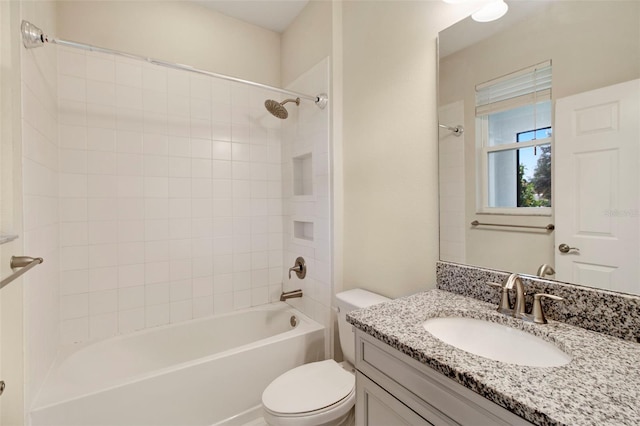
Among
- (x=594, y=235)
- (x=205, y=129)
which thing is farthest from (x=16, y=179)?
(x=594, y=235)

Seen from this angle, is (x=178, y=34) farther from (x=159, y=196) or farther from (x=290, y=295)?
(x=290, y=295)

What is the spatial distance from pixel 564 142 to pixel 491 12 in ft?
1.95

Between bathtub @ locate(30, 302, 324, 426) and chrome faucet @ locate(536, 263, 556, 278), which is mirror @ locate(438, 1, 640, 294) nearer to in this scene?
chrome faucet @ locate(536, 263, 556, 278)

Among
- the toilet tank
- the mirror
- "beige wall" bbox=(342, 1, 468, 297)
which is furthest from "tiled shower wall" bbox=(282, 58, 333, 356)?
the mirror

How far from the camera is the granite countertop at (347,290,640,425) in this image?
507 millimetres

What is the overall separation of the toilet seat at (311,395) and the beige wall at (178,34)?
2.26 meters

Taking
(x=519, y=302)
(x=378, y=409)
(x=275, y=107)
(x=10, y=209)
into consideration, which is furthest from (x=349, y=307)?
(x=10, y=209)

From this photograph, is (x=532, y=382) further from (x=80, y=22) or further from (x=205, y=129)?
(x=80, y=22)

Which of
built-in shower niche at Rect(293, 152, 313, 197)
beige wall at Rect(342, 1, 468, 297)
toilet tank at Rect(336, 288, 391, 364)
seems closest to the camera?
beige wall at Rect(342, 1, 468, 297)

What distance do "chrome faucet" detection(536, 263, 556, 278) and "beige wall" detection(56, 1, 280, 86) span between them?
237 centimetres

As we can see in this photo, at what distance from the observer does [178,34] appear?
2.12 metres

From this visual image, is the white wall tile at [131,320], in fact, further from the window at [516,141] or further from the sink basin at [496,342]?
the window at [516,141]

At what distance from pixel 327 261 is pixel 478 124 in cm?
118

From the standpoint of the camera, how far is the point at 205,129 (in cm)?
222
